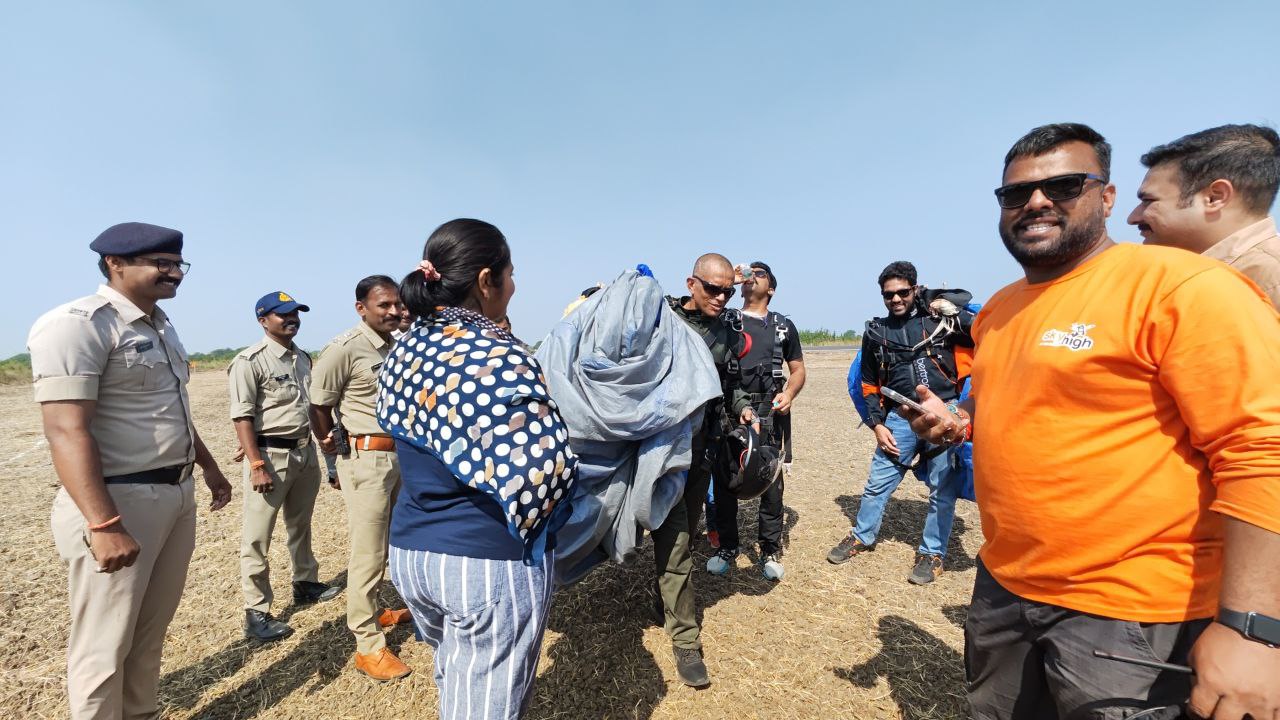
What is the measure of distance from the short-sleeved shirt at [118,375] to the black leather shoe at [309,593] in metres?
2.14

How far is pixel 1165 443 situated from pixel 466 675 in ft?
7.18

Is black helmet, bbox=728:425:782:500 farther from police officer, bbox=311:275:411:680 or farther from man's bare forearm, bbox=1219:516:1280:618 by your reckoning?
man's bare forearm, bbox=1219:516:1280:618

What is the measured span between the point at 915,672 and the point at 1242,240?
2770 mm

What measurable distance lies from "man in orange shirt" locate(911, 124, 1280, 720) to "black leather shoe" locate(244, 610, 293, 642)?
14.2ft

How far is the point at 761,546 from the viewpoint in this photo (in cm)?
475

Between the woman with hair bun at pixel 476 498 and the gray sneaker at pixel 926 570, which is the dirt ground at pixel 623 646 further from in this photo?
the woman with hair bun at pixel 476 498

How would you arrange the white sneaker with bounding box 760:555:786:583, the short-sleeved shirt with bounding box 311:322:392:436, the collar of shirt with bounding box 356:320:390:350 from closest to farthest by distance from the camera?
1. the short-sleeved shirt with bounding box 311:322:392:436
2. the collar of shirt with bounding box 356:320:390:350
3. the white sneaker with bounding box 760:555:786:583

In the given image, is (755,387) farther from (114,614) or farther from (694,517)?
(114,614)

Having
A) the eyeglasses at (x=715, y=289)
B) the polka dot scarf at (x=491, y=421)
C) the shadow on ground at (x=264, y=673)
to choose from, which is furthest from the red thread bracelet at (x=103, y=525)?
the eyeglasses at (x=715, y=289)

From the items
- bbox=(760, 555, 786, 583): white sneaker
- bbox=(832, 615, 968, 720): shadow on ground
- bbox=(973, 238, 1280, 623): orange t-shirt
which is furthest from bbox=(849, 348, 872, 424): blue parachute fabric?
bbox=(973, 238, 1280, 623): orange t-shirt

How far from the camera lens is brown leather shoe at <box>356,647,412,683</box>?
3.31m

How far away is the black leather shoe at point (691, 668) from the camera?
3167 millimetres

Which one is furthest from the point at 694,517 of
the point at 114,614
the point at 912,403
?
the point at 114,614

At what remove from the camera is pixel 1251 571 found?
4.04ft
